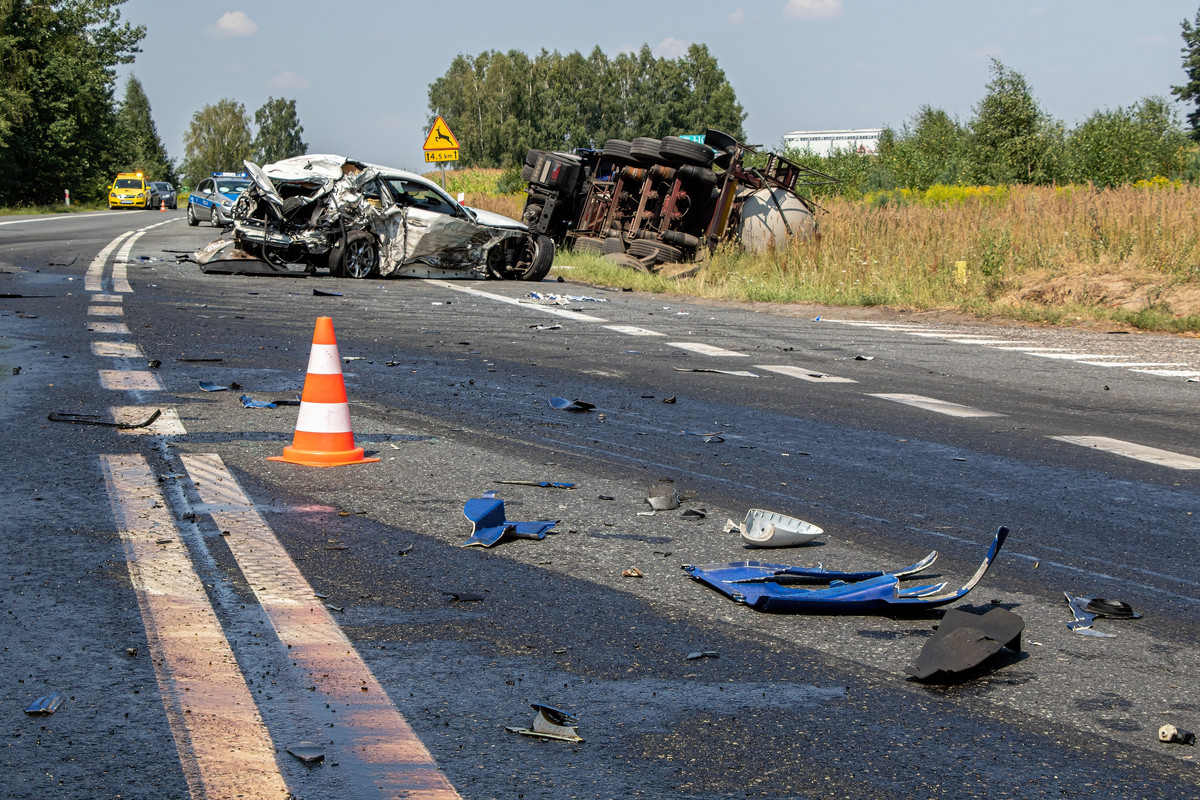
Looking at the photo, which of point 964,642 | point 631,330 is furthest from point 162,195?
point 964,642

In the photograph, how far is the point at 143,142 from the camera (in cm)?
13112

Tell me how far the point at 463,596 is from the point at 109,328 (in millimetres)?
8377

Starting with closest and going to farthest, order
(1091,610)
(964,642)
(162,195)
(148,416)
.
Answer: (964,642) < (1091,610) < (148,416) < (162,195)

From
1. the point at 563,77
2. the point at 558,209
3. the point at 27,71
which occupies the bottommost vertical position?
the point at 558,209

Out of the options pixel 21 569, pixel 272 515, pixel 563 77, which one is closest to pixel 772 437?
pixel 272 515

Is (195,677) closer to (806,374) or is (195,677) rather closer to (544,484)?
(544,484)

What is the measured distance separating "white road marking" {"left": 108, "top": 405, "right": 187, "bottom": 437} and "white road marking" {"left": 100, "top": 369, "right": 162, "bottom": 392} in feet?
2.33

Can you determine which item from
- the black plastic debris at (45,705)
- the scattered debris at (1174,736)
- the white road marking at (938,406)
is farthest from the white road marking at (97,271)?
the scattered debris at (1174,736)

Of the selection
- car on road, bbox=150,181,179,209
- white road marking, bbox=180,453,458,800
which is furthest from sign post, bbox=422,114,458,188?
Result: car on road, bbox=150,181,179,209

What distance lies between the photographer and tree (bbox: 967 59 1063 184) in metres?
40.8

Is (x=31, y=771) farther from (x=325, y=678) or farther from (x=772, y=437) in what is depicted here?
(x=772, y=437)

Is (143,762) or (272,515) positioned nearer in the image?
(143,762)

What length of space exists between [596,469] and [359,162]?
41.5 feet

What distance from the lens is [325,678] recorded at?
10.1ft
